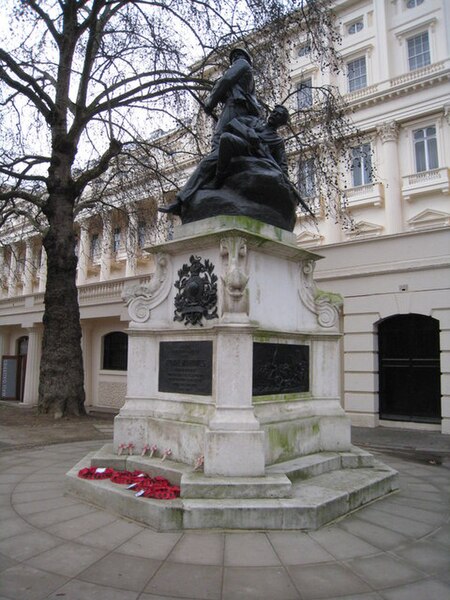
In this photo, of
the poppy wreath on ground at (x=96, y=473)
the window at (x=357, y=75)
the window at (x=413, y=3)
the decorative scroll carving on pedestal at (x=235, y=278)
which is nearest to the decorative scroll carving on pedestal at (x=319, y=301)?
the decorative scroll carving on pedestal at (x=235, y=278)

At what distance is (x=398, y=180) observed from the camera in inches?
955

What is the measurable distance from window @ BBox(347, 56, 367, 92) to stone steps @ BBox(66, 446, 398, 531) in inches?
1005

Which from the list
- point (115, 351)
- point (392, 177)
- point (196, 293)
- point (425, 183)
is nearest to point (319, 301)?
point (196, 293)

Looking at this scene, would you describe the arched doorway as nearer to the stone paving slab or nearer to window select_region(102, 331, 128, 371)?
window select_region(102, 331, 128, 371)

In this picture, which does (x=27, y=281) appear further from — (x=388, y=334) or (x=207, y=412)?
(x=207, y=412)

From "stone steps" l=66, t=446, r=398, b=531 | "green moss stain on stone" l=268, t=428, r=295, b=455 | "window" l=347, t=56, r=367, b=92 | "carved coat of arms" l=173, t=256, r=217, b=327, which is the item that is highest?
"window" l=347, t=56, r=367, b=92

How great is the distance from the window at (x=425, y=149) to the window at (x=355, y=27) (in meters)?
7.60

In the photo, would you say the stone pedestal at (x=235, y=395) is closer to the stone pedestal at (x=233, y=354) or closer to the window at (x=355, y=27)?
the stone pedestal at (x=233, y=354)

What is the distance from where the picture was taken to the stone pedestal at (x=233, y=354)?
477 centimetres

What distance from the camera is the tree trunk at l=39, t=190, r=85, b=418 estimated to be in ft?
45.1

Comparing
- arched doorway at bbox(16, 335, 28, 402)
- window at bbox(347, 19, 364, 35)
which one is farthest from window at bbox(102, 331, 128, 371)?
window at bbox(347, 19, 364, 35)

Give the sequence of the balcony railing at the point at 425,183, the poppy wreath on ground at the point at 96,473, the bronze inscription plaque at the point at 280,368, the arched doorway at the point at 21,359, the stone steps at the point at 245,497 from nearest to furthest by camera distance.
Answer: the stone steps at the point at 245,497, the poppy wreath on ground at the point at 96,473, the bronze inscription plaque at the point at 280,368, the balcony railing at the point at 425,183, the arched doorway at the point at 21,359

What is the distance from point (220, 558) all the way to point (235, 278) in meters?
2.48

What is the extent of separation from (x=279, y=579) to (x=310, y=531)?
911 millimetres
